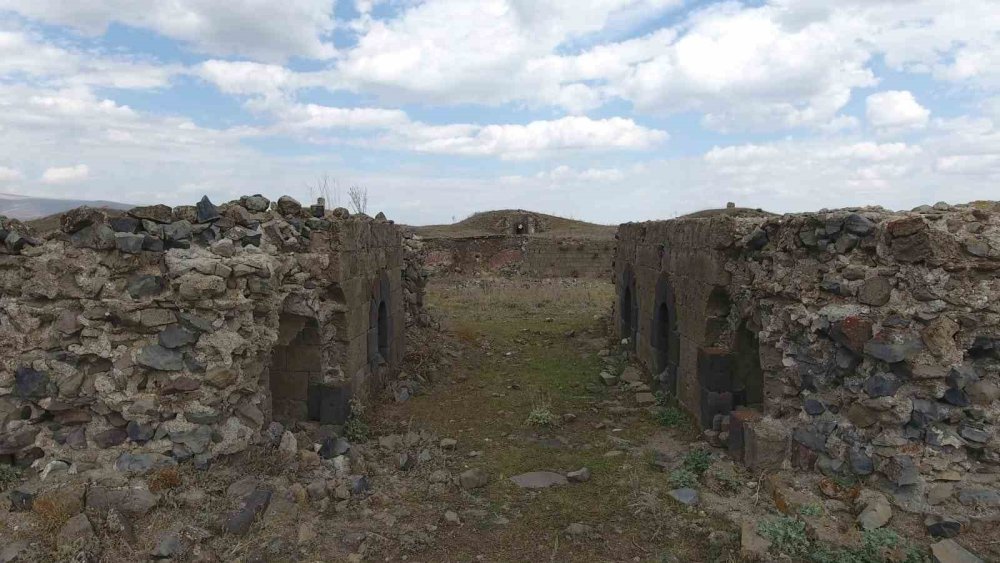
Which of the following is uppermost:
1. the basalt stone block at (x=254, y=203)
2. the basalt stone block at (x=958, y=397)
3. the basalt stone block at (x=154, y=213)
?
the basalt stone block at (x=254, y=203)

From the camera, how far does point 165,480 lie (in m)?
4.23

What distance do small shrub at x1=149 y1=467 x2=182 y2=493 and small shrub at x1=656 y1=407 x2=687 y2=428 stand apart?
4861mm

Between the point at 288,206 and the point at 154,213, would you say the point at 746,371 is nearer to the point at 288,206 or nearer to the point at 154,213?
the point at 288,206

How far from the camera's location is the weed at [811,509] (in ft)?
14.0

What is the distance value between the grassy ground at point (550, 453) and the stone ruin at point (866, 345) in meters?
1.05

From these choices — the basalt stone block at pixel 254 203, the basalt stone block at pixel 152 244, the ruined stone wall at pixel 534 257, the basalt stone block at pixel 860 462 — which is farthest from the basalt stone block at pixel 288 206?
the ruined stone wall at pixel 534 257

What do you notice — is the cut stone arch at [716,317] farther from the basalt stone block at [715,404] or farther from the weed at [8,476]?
the weed at [8,476]

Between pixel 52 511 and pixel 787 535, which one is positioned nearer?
pixel 52 511

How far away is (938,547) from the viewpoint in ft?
12.2

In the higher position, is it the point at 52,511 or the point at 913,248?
the point at 913,248

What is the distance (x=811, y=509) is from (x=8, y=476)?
5.38m

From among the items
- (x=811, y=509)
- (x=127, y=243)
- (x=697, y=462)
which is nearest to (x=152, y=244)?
(x=127, y=243)

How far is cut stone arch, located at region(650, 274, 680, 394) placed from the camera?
787cm

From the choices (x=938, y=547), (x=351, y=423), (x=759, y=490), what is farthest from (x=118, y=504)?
(x=938, y=547)
